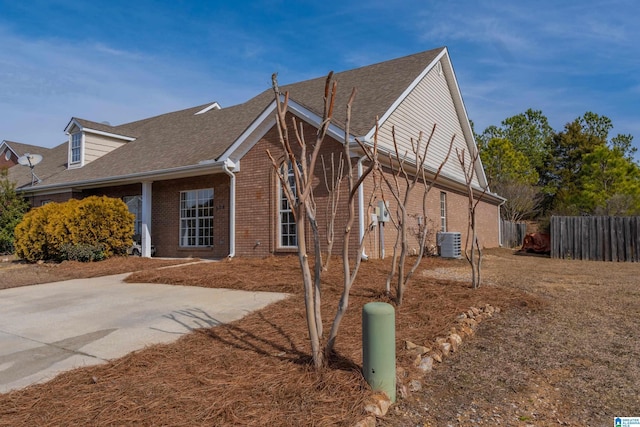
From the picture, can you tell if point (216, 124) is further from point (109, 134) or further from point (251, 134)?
point (251, 134)

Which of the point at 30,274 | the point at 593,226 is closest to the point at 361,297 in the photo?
the point at 30,274

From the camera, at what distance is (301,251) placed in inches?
133

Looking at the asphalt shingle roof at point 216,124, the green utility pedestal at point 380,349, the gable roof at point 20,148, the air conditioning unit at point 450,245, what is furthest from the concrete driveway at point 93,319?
the gable roof at point 20,148

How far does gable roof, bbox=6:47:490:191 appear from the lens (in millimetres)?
12373

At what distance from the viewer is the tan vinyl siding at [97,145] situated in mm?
18484

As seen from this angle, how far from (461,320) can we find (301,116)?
25.0ft

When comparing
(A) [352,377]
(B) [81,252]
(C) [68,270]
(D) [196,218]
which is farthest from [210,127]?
(A) [352,377]

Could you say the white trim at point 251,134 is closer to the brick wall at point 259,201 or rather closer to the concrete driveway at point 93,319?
the brick wall at point 259,201

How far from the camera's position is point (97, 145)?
18.9m

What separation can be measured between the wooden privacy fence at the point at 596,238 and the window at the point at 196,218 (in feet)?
39.8

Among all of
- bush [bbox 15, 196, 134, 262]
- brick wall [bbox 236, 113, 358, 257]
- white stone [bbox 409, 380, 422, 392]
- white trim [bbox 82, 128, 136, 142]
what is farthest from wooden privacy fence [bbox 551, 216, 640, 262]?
white trim [bbox 82, 128, 136, 142]

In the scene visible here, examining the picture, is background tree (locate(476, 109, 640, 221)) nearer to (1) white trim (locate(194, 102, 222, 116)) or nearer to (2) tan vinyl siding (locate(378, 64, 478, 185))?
(2) tan vinyl siding (locate(378, 64, 478, 185))

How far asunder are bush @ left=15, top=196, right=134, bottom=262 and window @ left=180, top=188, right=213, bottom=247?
1.71 meters

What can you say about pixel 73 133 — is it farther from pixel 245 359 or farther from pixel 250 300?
pixel 245 359
